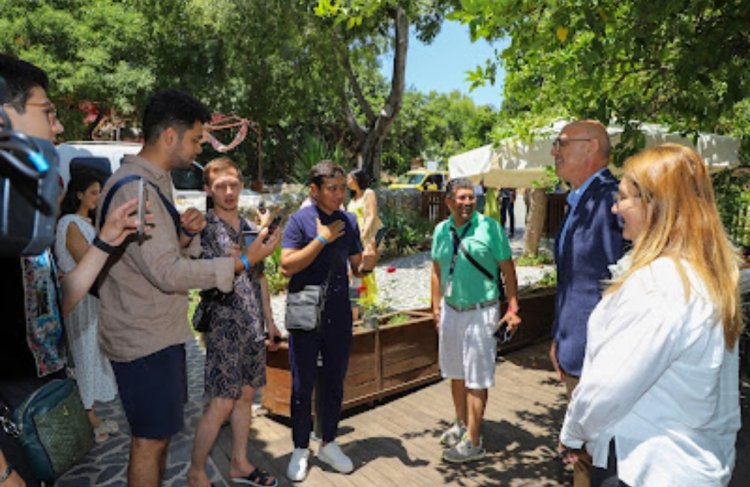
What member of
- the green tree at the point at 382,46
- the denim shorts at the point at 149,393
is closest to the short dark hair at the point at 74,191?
the denim shorts at the point at 149,393

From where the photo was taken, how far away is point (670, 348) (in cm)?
164

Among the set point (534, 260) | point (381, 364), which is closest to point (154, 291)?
point (381, 364)

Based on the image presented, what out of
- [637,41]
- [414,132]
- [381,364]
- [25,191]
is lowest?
[381,364]

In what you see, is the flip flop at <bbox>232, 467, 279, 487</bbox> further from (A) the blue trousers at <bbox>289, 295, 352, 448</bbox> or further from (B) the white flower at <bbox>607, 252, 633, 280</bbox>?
(B) the white flower at <bbox>607, 252, 633, 280</bbox>

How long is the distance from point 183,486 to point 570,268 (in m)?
2.69

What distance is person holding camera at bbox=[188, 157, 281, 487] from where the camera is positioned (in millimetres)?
3295

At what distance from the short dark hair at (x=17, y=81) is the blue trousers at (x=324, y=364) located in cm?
217

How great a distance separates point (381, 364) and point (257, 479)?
160 centimetres

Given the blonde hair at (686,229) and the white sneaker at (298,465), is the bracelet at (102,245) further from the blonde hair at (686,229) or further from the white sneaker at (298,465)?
the white sneaker at (298,465)

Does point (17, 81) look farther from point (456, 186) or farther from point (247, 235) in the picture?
point (456, 186)

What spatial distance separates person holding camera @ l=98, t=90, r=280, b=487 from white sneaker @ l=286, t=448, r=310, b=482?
1.23 metres

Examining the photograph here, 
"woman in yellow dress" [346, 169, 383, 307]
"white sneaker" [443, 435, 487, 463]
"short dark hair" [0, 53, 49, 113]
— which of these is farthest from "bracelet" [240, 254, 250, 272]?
"woman in yellow dress" [346, 169, 383, 307]

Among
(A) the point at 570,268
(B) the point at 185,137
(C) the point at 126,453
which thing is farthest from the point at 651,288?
(C) the point at 126,453

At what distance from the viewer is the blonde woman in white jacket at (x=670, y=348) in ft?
5.41
